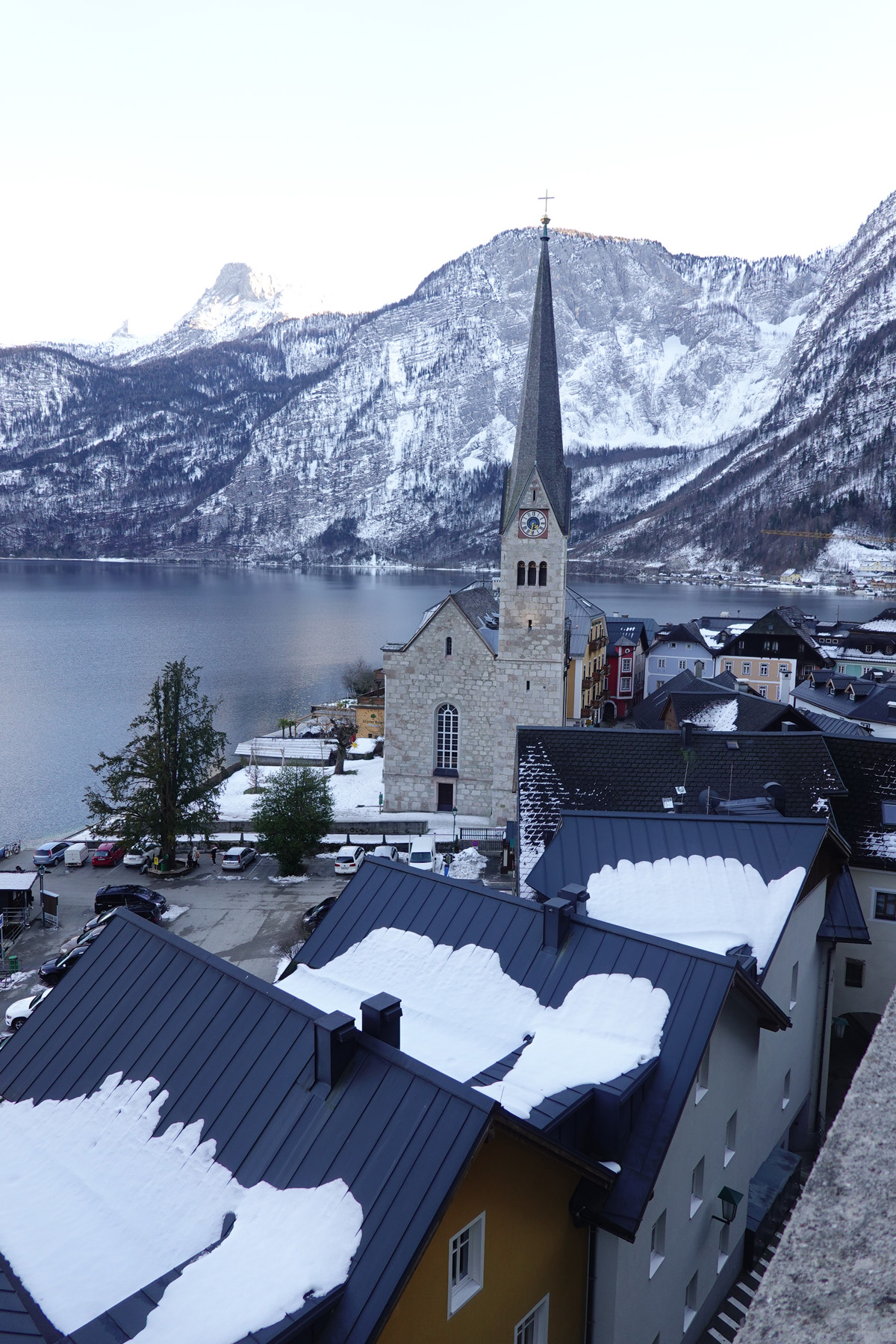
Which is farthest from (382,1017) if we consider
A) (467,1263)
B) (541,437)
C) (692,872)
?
(541,437)

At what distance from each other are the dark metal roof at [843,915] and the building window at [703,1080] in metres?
6.68

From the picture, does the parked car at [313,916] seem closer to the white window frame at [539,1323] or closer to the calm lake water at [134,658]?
the white window frame at [539,1323]

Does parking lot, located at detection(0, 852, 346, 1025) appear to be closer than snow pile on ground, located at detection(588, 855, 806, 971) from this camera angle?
No

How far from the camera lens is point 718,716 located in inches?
1487

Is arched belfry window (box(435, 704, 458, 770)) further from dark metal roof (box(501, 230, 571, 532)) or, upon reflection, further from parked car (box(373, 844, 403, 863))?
dark metal roof (box(501, 230, 571, 532))

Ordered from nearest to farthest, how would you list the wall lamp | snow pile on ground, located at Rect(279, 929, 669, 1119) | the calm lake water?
1. snow pile on ground, located at Rect(279, 929, 669, 1119)
2. the wall lamp
3. the calm lake water

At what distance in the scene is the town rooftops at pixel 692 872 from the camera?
1375cm

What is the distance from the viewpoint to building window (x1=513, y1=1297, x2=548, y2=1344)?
8.68 meters

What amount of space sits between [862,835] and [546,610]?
20089 mm

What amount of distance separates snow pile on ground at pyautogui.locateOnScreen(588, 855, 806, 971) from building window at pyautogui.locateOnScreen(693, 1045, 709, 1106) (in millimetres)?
2457

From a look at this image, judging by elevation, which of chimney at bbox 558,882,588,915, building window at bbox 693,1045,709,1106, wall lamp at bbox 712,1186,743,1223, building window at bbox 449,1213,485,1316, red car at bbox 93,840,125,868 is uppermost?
chimney at bbox 558,882,588,915

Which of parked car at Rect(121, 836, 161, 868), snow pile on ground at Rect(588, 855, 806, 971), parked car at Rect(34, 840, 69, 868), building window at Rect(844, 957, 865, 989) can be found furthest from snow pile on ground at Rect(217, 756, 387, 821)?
snow pile on ground at Rect(588, 855, 806, 971)

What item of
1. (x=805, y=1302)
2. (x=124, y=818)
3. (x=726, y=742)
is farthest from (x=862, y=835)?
(x=124, y=818)

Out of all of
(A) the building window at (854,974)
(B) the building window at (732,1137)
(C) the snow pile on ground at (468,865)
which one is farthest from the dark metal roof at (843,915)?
(C) the snow pile on ground at (468,865)
